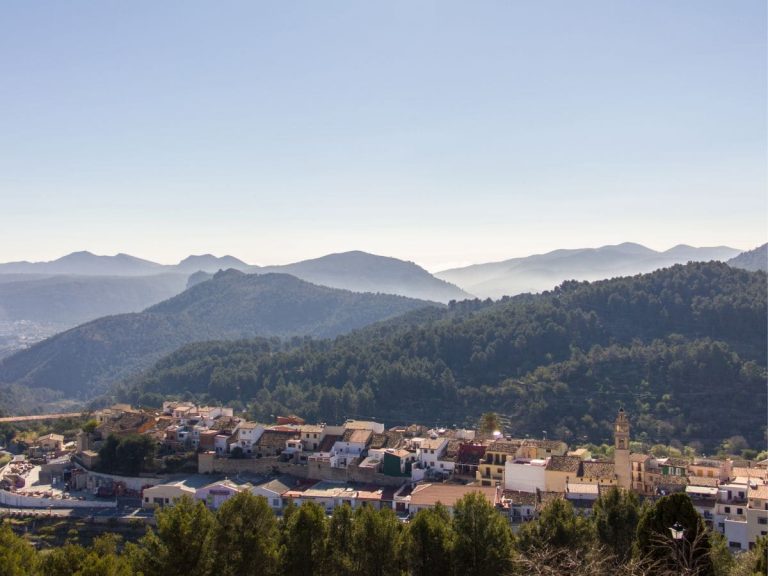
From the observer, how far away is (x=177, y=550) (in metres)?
15.7

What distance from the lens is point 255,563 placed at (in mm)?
17109

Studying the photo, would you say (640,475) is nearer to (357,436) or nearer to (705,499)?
(705,499)

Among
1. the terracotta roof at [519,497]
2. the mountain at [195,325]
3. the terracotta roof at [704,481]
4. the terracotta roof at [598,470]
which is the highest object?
the mountain at [195,325]

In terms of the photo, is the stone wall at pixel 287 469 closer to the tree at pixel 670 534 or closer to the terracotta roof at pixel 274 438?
the terracotta roof at pixel 274 438

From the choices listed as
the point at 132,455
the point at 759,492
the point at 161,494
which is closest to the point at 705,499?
the point at 759,492

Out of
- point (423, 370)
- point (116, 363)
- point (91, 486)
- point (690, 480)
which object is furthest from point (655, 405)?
point (116, 363)

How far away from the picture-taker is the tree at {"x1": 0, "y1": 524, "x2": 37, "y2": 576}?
1555 centimetres

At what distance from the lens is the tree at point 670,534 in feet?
42.6

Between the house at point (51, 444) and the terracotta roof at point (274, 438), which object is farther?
the house at point (51, 444)

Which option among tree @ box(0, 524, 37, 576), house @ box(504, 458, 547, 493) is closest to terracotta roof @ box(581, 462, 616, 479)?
house @ box(504, 458, 547, 493)

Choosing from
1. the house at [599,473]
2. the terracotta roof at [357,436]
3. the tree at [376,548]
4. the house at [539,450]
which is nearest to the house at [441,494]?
the house at [539,450]

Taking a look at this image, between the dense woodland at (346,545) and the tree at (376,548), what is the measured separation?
0.02m

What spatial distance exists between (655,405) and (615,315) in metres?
18.8

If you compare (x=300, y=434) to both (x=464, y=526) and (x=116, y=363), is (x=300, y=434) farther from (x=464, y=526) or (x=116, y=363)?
(x=116, y=363)
